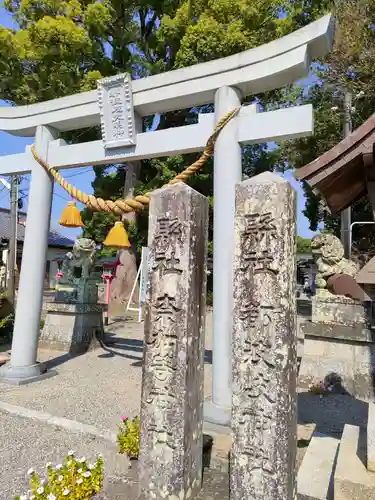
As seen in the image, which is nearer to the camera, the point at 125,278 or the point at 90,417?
the point at 90,417

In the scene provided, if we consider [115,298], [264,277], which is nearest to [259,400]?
[264,277]

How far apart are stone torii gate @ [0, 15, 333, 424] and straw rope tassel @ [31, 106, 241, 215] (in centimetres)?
9

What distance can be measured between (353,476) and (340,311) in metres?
4.00

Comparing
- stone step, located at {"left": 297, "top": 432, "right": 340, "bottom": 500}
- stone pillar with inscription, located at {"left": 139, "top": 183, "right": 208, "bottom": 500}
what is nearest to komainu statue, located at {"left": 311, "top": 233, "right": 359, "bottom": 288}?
stone step, located at {"left": 297, "top": 432, "right": 340, "bottom": 500}

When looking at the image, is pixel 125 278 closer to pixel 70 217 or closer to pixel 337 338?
pixel 70 217

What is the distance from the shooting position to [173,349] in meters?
2.69

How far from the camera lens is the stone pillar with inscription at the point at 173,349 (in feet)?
8.53

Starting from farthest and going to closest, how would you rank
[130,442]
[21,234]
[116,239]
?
1. [21,234]
2. [116,239]
3. [130,442]

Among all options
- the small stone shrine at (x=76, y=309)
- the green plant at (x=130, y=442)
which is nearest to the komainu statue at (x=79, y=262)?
the small stone shrine at (x=76, y=309)

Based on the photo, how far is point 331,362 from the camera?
5902 millimetres

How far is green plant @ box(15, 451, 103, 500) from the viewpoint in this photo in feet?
8.36

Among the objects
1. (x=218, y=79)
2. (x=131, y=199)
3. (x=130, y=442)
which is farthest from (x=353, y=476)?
(x=218, y=79)

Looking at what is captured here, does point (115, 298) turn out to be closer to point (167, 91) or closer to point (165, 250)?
point (167, 91)

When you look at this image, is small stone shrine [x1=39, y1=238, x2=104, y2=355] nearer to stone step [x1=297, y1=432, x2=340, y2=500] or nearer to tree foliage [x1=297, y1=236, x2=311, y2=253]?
stone step [x1=297, y1=432, x2=340, y2=500]
